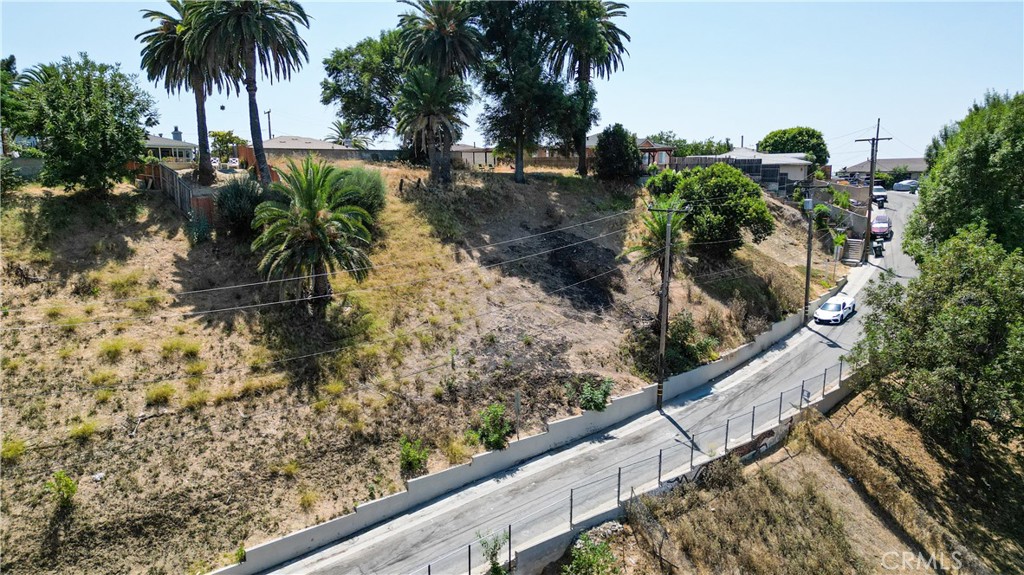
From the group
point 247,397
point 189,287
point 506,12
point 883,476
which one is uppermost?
point 506,12

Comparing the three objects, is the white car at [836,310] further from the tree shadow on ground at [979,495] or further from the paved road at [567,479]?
the tree shadow on ground at [979,495]

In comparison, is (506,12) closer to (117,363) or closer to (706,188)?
(706,188)

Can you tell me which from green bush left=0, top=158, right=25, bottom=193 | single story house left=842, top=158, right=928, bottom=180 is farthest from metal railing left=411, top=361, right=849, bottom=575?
single story house left=842, top=158, right=928, bottom=180

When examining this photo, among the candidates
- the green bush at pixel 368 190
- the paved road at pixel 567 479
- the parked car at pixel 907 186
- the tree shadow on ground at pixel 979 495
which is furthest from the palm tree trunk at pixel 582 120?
the parked car at pixel 907 186

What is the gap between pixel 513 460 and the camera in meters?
24.5

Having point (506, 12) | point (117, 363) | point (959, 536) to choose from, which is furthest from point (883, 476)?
point (506, 12)

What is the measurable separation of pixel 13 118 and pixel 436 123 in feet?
79.9

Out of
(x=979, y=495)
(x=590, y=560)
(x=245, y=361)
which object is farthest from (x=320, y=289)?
(x=979, y=495)

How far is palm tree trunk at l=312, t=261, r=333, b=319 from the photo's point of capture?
27547 millimetres

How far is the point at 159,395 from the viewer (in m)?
21.8

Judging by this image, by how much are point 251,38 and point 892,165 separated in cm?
12607

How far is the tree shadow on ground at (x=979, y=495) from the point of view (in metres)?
22.6

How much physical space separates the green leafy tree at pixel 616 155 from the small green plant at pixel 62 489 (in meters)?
43.5

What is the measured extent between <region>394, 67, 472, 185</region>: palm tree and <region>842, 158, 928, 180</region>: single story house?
293 feet
